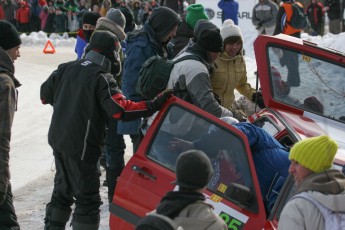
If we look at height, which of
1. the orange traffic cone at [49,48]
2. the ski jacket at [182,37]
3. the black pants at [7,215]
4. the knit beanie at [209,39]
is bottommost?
the orange traffic cone at [49,48]

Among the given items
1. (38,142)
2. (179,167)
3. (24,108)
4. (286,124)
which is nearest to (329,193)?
(179,167)

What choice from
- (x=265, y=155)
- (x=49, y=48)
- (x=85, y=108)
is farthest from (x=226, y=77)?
(x=49, y=48)

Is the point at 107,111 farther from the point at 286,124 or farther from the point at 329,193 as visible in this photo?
the point at 329,193

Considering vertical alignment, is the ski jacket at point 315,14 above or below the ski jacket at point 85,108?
below

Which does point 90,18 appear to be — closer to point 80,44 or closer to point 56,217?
point 80,44

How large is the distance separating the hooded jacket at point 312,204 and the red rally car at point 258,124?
69 cm

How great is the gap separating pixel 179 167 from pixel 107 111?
233 centimetres

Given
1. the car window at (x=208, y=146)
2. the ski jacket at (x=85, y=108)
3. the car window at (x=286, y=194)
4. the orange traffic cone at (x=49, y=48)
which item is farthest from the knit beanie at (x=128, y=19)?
the orange traffic cone at (x=49, y=48)

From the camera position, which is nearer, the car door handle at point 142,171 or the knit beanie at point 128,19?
the car door handle at point 142,171

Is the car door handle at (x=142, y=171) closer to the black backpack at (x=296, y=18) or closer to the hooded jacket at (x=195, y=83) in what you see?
the hooded jacket at (x=195, y=83)

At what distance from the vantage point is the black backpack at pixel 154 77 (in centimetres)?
671

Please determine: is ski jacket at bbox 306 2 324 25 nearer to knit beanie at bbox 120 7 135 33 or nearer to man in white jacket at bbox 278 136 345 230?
knit beanie at bbox 120 7 135 33

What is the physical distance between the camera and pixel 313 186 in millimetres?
4309

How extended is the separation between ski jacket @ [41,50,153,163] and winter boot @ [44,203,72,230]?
1.67 feet
